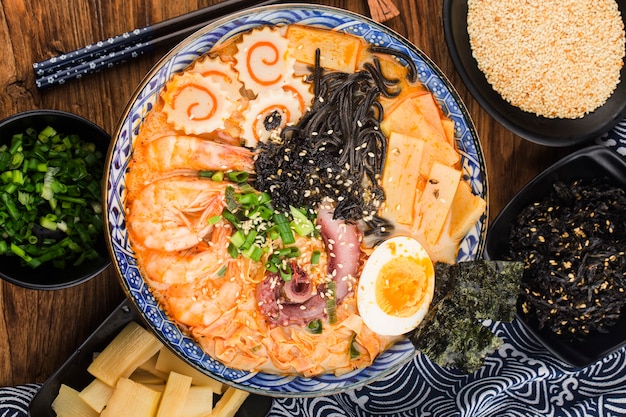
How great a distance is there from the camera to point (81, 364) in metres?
3.09

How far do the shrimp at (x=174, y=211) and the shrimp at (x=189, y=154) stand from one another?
63 mm

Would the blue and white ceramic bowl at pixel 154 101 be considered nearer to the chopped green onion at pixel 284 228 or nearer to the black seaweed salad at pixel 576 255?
the black seaweed salad at pixel 576 255

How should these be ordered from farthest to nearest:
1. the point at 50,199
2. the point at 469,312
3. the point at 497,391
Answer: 1. the point at 497,391
2. the point at 469,312
3. the point at 50,199

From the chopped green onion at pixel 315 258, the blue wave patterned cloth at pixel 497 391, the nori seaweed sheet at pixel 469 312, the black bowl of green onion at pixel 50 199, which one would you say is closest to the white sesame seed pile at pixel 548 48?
the blue wave patterned cloth at pixel 497 391

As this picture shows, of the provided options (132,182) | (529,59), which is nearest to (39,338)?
(132,182)

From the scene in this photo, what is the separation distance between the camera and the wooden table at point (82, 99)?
299 centimetres

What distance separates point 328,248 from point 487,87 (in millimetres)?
1098

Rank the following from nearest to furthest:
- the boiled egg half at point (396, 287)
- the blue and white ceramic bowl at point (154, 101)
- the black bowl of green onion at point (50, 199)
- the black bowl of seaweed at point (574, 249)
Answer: the blue and white ceramic bowl at point (154, 101)
the black bowl of green onion at point (50, 199)
the boiled egg half at point (396, 287)
the black bowl of seaweed at point (574, 249)

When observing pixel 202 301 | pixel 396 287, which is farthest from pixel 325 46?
pixel 202 301

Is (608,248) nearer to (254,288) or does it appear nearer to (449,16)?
(449,16)

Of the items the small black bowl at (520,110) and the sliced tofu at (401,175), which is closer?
the sliced tofu at (401,175)

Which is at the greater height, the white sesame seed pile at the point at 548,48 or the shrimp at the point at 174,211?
the white sesame seed pile at the point at 548,48

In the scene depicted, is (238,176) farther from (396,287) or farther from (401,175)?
(396,287)

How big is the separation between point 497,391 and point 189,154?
189 centimetres
